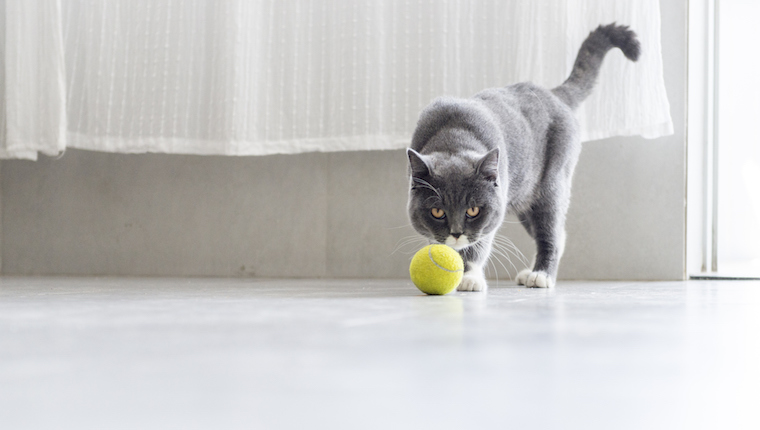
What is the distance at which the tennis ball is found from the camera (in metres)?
1.25

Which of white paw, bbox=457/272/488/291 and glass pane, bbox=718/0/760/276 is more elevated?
glass pane, bbox=718/0/760/276

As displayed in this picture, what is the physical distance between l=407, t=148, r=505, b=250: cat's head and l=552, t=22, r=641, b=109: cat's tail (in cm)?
54

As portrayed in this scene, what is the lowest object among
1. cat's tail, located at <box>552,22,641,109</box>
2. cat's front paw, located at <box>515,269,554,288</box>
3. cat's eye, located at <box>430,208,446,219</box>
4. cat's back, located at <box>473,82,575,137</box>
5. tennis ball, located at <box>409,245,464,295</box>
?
cat's front paw, located at <box>515,269,554,288</box>

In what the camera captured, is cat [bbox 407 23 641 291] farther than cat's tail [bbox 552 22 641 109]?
No

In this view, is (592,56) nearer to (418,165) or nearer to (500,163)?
(500,163)

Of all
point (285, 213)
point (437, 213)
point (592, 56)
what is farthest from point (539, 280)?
point (285, 213)

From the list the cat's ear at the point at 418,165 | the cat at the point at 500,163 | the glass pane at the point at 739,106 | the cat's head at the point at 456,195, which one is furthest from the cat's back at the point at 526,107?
the glass pane at the point at 739,106

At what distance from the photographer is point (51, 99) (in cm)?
216

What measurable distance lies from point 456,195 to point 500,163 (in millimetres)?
180

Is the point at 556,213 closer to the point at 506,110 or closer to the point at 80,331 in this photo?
the point at 506,110

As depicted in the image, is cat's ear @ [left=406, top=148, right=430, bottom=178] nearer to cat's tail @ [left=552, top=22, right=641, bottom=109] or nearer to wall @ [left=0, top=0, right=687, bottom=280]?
cat's tail @ [left=552, top=22, right=641, bottom=109]

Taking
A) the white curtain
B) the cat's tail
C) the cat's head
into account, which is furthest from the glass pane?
the cat's head

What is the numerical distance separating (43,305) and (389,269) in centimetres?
133

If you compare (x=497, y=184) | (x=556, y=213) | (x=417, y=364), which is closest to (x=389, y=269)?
(x=556, y=213)
